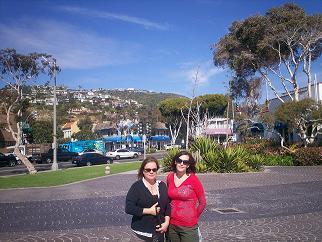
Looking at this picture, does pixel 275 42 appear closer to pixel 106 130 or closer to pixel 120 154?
pixel 120 154

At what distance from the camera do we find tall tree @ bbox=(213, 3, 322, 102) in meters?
27.8

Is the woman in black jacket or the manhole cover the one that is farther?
the manhole cover

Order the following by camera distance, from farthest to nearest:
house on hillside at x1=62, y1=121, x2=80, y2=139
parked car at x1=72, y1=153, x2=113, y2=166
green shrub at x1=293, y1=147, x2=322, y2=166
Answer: house on hillside at x1=62, y1=121, x2=80, y2=139 < parked car at x1=72, y1=153, x2=113, y2=166 < green shrub at x1=293, y1=147, x2=322, y2=166

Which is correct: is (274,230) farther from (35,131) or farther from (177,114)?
(35,131)

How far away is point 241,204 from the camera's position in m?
11.0

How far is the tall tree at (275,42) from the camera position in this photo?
91.1 ft

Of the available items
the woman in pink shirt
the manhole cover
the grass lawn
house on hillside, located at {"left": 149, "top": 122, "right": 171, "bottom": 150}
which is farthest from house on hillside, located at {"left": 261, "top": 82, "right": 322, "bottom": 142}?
house on hillside, located at {"left": 149, "top": 122, "right": 171, "bottom": 150}

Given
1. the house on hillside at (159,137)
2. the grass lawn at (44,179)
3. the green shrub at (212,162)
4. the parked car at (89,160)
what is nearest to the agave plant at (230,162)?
the green shrub at (212,162)

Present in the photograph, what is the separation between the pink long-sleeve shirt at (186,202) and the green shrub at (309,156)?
21.1 m

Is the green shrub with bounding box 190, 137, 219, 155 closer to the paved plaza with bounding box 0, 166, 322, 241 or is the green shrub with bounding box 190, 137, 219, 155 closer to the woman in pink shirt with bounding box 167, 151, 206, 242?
the paved plaza with bounding box 0, 166, 322, 241

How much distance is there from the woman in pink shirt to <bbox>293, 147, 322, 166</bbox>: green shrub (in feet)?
69.0

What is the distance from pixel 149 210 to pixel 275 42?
27565 mm

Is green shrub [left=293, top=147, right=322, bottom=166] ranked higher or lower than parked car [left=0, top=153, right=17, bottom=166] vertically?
higher

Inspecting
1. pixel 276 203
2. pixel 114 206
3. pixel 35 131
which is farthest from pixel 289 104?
pixel 35 131
